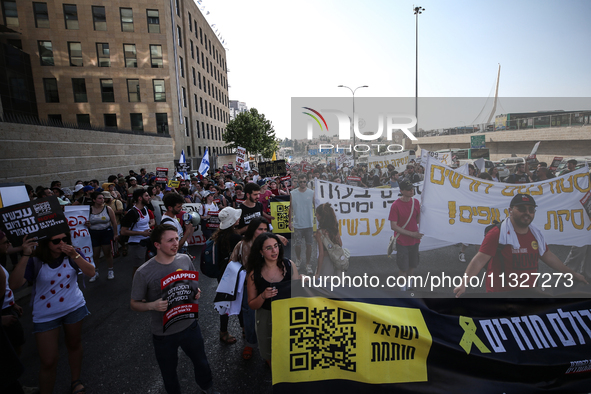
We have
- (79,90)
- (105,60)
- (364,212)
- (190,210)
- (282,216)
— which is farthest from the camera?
(79,90)

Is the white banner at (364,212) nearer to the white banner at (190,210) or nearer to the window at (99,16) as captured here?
the white banner at (190,210)

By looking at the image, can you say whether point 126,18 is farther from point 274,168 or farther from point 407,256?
point 407,256

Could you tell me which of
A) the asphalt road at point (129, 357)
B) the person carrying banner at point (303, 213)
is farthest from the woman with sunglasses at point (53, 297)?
the person carrying banner at point (303, 213)

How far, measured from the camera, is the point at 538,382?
96.3 inches

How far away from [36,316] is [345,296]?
9.62 ft

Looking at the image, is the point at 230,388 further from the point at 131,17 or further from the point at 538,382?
Answer: the point at 131,17

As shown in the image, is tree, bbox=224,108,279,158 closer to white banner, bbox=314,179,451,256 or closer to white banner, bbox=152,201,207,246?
white banner, bbox=152,201,207,246

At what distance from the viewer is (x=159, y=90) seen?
27469 millimetres

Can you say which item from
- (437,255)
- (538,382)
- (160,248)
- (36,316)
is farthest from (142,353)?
(437,255)

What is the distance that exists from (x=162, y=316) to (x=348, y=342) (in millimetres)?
1669

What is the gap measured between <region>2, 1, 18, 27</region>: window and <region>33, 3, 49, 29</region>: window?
1.69 m

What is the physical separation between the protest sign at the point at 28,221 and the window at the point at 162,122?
27241mm

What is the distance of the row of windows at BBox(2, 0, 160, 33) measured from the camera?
24.8 m

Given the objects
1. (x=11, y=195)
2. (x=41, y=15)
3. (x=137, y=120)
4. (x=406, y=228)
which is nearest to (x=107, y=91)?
(x=137, y=120)
